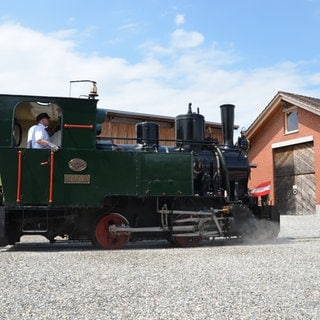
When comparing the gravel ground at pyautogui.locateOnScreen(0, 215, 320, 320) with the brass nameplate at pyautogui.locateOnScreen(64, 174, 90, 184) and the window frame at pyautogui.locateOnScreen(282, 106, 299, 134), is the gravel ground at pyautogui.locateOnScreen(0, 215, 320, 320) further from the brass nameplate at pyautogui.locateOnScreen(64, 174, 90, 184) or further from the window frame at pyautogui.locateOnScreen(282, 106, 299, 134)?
the window frame at pyautogui.locateOnScreen(282, 106, 299, 134)

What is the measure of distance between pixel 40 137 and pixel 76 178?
0.95m

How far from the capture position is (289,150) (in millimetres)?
18344

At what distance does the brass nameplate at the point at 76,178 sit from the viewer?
7.52 m

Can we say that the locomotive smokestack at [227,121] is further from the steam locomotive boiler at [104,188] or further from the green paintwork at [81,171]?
the green paintwork at [81,171]

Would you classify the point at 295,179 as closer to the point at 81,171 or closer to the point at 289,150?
the point at 289,150

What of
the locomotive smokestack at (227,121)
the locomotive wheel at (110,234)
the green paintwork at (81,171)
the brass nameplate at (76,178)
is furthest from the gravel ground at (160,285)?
the locomotive smokestack at (227,121)

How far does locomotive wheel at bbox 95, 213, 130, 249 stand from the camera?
777 cm

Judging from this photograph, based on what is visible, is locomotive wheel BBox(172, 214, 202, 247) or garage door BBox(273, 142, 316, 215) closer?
locomotive wheel BBox(172, 214, 202, 247)

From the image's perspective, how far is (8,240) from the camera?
7555mm

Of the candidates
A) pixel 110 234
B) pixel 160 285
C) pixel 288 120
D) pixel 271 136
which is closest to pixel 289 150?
pixel 271 136

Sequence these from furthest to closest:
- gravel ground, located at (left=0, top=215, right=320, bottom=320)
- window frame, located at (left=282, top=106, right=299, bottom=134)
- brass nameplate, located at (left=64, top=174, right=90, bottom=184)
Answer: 1. window frame, located at (left=282, top=106, right=299, bottom=134)
2. brass nameplate, located at (left=64, top=174, right=90, bottom=184)
3. gravel ground, located at (left=0, top=215, right=320, bottom=320)

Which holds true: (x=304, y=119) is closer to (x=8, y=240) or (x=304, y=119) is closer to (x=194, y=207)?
(x=194, y=207)

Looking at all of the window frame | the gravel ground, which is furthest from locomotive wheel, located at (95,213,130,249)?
the window frame

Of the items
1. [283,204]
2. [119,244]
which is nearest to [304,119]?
[283,204]
